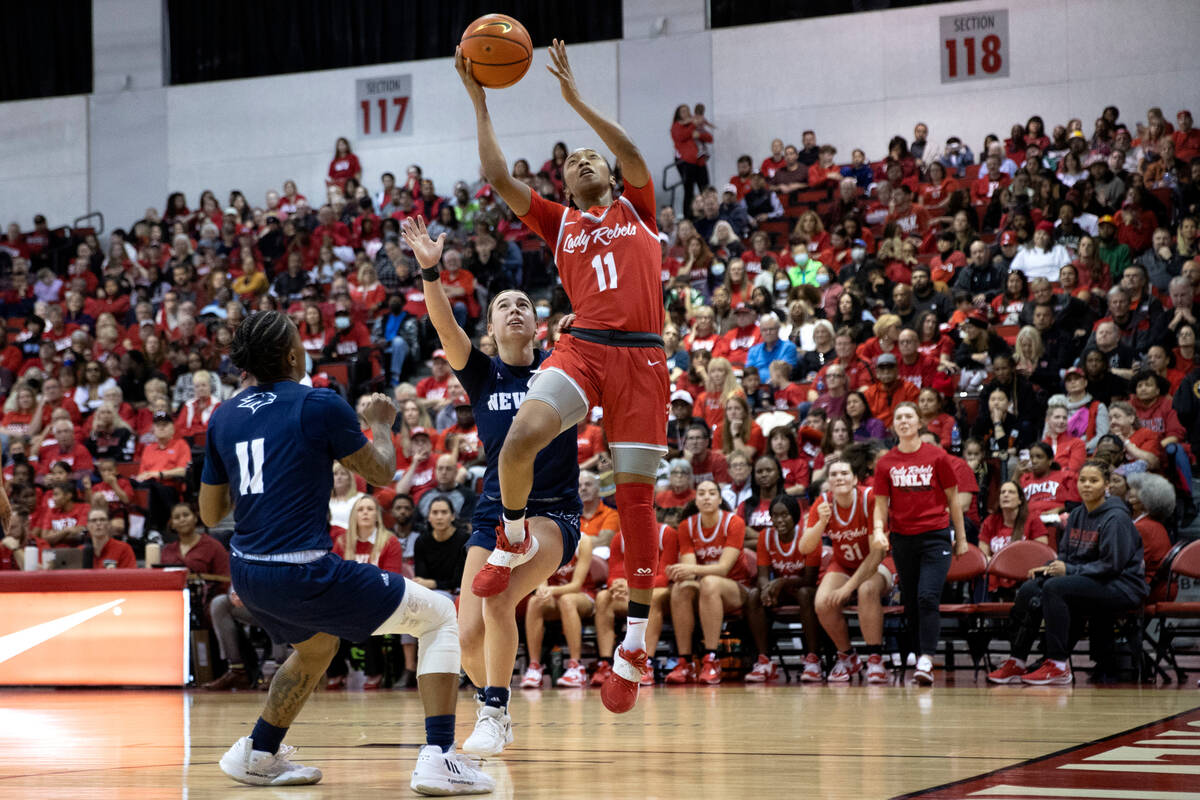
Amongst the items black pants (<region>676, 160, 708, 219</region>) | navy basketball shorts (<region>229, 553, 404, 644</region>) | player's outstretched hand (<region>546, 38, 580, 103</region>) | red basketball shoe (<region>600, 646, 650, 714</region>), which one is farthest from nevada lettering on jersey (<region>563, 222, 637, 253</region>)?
black pants (<region>676, 160, 708, 219</region>)

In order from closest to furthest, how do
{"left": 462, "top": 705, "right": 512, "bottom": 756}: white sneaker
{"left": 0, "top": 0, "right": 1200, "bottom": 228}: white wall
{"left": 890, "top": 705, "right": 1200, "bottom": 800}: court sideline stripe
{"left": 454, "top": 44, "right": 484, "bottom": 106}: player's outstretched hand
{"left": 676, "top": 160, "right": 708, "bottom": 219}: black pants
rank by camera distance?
{"left": 890, "top": 705, "right": 1200, "bottom": 800}: court sideline stripe
{"left": 462, "top": 705, "right": 512, "bottom": 756}: white sneaker
{"left": 454, "top": 44, "right": 484, "bottom": 106}: player's outstretched hand
{"left": 0, "top": 0, "right": 1200, "bottom": 228}: white wall
{"left": 676, "top": 160, "right": 708, "bottom": 219}: black pants

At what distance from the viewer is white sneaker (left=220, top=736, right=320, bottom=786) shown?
4211 mm

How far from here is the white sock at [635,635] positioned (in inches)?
200

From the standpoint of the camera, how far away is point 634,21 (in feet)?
67.1

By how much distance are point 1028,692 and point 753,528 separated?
3103 millimetres

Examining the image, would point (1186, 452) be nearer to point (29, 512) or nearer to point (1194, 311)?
point (1194, 311)

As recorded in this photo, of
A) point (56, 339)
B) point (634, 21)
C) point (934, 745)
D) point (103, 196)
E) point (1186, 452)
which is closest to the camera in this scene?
point (934, 745)

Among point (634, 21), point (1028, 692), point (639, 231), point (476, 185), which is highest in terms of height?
point (634, 21)

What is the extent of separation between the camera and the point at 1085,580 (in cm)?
845

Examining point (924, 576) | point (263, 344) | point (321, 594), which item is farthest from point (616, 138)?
point (924, 576)

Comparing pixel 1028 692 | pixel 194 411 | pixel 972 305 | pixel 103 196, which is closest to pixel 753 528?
pixel 1028 692

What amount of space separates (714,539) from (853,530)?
40.9 inches

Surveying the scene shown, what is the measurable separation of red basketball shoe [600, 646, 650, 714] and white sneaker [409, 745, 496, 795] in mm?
1010

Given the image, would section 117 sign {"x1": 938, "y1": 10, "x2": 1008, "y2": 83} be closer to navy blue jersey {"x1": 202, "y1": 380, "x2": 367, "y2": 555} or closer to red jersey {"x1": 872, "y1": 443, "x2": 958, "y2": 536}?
red jersey {"x1": 872, "y1": 443, "x2": 958, "y2": 536}
